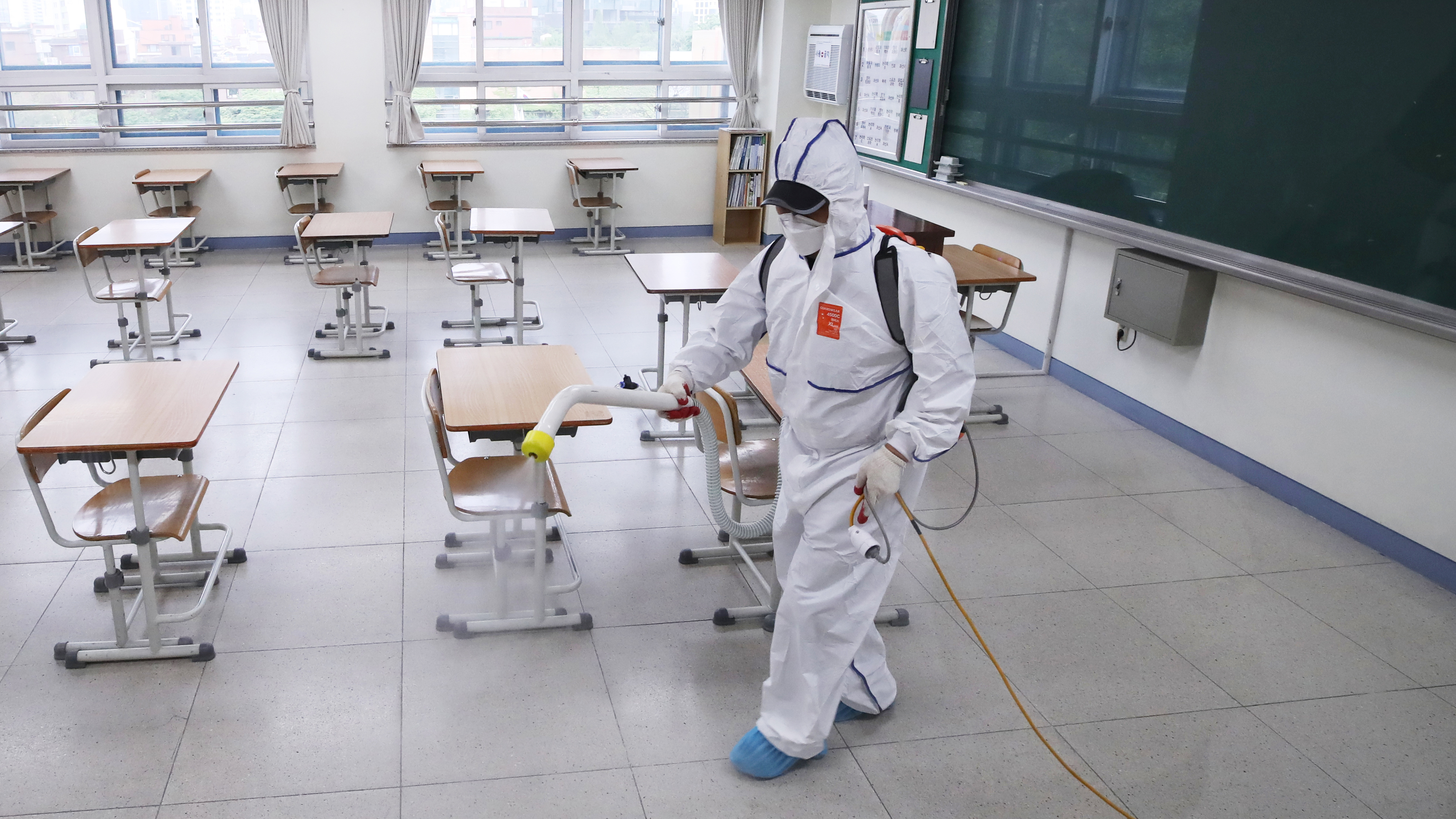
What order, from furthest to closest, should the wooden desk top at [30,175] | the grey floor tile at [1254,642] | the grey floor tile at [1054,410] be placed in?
the wooden desk top at [30,175] → the grey floor tile at [1054,410] → the grey floor tile at [1254,642]

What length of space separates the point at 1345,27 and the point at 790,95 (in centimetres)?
546

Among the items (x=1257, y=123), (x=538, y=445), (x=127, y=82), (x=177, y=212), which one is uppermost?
(x=1257, y=123)

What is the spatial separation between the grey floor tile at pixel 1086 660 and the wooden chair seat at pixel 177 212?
6.89 meters

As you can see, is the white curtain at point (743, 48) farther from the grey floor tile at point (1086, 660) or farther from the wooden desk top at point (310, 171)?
the grey floor tile at point (1086, 660)

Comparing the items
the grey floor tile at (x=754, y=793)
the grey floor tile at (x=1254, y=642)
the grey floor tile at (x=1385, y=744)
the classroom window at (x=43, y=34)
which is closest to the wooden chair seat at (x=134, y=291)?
the classroom window at (x=43, y=34)

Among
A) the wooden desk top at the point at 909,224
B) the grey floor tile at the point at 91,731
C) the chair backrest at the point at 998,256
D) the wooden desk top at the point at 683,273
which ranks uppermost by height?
the wooden desk top at the point at 909,224

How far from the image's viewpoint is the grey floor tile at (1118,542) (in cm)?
358

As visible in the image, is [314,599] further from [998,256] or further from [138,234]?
[998,256]

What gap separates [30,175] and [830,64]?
19.5 feet

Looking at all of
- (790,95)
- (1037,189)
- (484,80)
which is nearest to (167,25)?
(484,80)

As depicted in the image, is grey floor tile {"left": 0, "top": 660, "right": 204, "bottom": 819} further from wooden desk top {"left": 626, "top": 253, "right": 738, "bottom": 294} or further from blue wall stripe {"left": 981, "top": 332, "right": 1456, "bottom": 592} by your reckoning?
blue wall stripe {"left": 981, "top": 332, "right": 1456, "bottom": 592}

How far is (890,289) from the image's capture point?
7.36 feet

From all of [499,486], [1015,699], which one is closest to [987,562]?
[1015,699]

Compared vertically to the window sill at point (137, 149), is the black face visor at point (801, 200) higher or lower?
higher
